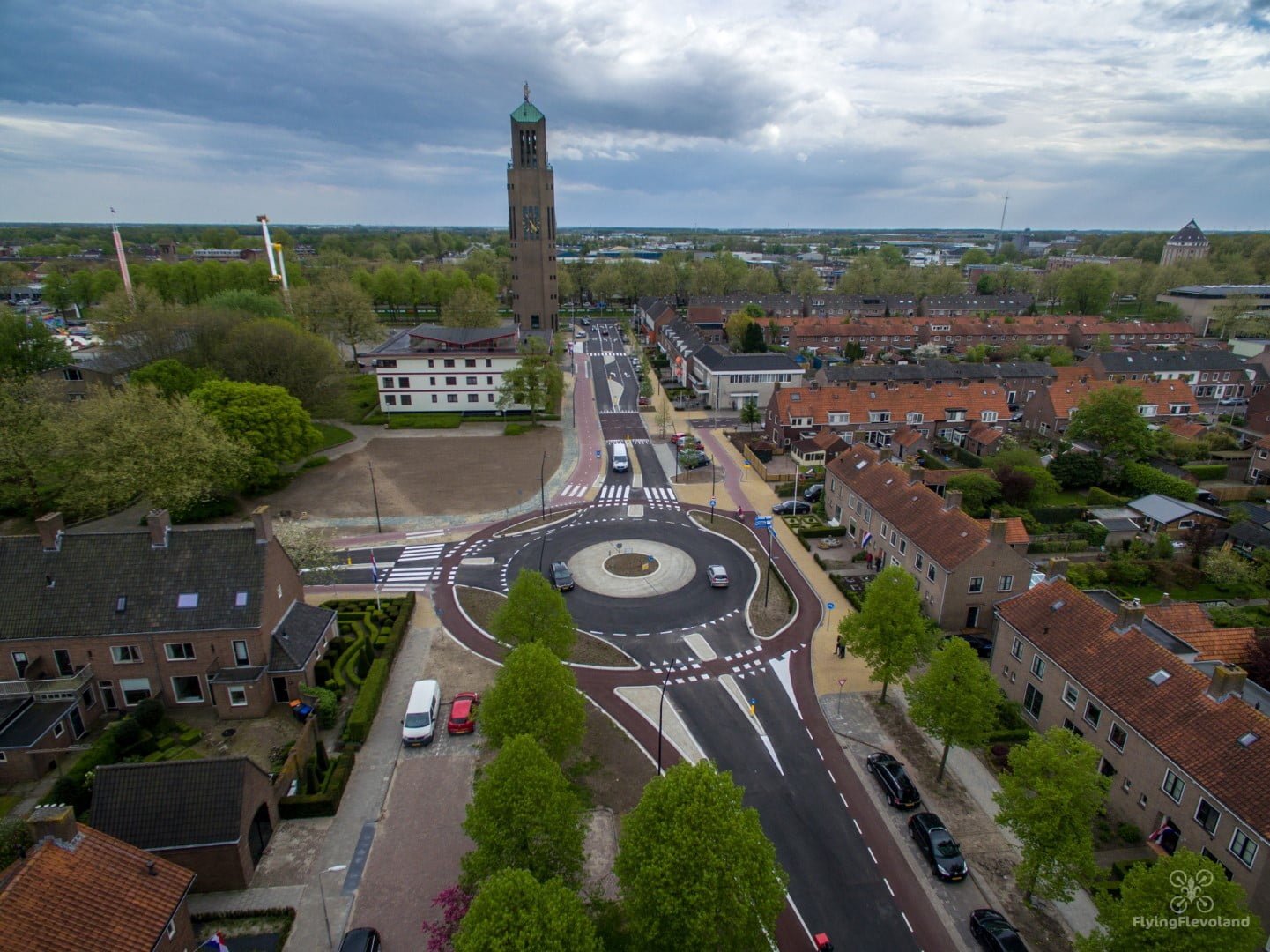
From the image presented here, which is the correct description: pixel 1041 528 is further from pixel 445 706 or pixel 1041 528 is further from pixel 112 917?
pixel 112 917

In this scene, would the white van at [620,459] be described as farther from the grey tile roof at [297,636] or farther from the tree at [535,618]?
the tree at [535,618]

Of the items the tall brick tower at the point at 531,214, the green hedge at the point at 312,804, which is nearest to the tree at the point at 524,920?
the green hedge at the point at 312,804

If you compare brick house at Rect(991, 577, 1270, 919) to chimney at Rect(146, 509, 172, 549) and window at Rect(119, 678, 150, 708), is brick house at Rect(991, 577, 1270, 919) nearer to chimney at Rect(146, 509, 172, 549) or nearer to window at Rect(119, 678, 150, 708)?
chimney at Rect(146, 509, 172, 549)

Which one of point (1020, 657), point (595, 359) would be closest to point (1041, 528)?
point (1020, 657)

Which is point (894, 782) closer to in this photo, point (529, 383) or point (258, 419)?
point (258, 419)

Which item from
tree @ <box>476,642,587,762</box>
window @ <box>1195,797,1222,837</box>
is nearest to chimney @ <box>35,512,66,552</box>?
tree @ <box>476,642,587,762</box>
